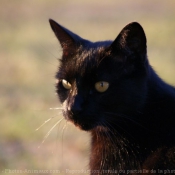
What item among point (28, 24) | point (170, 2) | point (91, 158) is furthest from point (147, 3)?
point (91, 158)

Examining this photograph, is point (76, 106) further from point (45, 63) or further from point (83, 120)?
point (45, 63)

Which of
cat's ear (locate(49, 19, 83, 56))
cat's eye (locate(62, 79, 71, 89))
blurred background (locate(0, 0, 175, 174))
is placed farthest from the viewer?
blurred background (locate(0, 0, 175, 174))

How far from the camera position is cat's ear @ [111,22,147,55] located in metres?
2.57

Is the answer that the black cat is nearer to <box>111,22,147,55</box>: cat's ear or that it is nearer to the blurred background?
<box>111,22,147,55</box>: cat's ear

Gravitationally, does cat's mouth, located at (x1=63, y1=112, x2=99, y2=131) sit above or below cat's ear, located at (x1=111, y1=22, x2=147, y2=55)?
below

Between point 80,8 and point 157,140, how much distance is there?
420 inches

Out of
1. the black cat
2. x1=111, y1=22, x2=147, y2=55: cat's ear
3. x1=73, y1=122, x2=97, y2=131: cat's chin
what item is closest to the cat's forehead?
the black cat

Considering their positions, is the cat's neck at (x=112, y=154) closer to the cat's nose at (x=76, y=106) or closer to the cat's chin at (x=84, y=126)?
the cat's chin at (x=84, y=126)

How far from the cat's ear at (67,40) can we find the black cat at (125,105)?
0.15 m

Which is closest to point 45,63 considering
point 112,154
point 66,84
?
point 66,84

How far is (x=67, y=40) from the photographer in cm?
292

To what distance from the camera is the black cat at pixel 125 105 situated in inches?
102

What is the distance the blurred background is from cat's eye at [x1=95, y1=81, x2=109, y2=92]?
0.34 metres

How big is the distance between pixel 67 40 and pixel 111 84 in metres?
0.45
